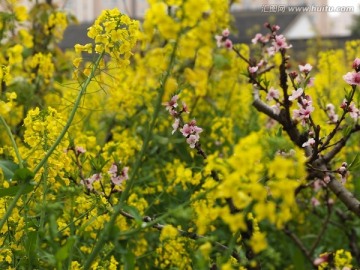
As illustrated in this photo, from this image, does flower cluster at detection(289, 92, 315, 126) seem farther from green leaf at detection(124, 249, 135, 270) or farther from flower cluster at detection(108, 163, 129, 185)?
green leaf at detection(124, 249, 135, 270)

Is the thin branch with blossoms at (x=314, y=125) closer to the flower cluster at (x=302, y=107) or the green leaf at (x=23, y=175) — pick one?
the flower cluster at (x=302, y=107)

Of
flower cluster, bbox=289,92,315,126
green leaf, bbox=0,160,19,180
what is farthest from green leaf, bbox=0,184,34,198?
flower cluster, bbox=289,92,315,126

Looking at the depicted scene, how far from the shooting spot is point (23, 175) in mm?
1341

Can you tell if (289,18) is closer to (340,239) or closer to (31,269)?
(340,239)

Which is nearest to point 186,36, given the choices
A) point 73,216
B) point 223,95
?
point 73,216

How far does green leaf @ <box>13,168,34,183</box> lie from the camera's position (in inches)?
52.5

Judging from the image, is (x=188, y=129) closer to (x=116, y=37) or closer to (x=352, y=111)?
(x=116, y=37)

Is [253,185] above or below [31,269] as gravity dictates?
above

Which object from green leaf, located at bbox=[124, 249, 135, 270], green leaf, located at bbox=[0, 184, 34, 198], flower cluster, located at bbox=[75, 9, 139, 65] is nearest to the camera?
green leaf, located at bbox=[124, 249, 135, 270]

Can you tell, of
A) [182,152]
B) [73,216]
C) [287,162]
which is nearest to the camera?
[287,162]

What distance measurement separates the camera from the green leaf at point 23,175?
1333 millimetres

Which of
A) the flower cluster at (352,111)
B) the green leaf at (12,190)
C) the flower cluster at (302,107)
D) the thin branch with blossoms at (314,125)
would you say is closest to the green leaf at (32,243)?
the green leaf at (12,190)

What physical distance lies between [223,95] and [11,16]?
5.39ft

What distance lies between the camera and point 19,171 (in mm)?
1333
